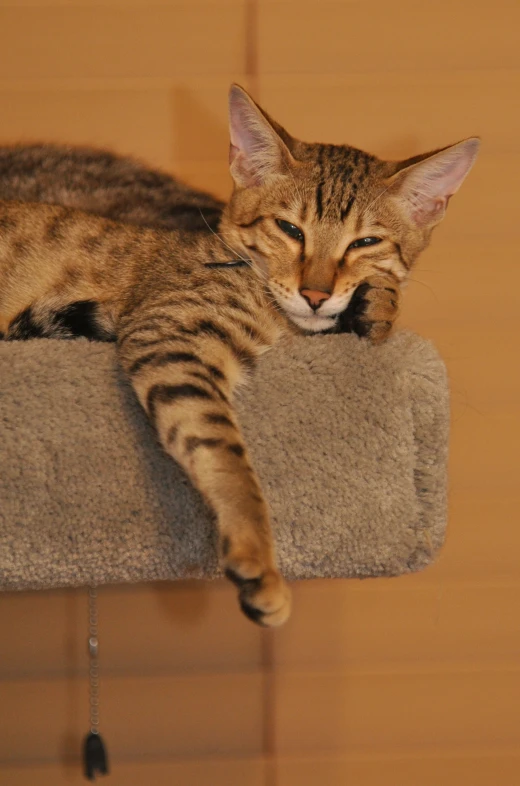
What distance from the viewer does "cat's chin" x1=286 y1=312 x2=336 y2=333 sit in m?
1.10

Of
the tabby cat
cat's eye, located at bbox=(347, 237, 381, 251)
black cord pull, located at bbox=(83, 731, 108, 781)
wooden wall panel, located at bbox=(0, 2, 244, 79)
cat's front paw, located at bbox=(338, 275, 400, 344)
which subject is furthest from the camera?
wooden wall panel, located at bbox=(0, 2, 244, 79)

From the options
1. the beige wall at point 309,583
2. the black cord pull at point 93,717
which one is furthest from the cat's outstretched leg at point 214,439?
the beige wall at point 309,583

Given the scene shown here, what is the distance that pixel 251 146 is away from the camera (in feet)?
3.95

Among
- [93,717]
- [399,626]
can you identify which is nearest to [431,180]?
[399,626]

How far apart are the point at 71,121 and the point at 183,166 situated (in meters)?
0.27

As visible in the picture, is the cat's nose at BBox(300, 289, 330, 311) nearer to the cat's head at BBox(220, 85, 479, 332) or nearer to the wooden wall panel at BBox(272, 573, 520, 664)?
the cat's head at BBox(220, 85, 479, 332)

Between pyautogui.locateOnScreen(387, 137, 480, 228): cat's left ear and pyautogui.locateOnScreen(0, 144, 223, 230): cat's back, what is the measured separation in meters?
0.39

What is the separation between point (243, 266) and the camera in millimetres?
1166

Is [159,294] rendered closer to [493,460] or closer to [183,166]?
[183,166]

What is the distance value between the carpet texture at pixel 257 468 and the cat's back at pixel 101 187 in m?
0.53

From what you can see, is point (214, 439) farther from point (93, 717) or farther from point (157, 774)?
point (157, 774)

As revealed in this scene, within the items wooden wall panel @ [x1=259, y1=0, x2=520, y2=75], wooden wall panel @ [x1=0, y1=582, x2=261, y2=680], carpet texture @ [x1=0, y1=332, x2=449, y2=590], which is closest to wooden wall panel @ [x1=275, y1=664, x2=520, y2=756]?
wooden wall panel @ [x1=0, y1=582, x2=261, y2=680]

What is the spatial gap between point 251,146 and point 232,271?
222 mm

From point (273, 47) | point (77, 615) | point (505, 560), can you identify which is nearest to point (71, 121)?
point (273, 47)
